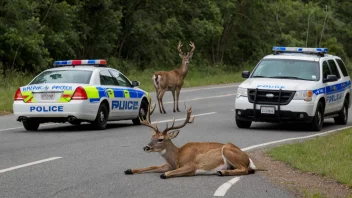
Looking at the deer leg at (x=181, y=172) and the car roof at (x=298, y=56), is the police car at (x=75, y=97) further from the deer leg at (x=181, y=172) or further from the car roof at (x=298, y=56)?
the deer leg at (x=181, y=172)

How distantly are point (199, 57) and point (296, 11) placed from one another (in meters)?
12.8

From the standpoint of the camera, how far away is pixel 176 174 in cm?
1185

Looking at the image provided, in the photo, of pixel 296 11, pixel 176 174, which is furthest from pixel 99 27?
pixel 176 174

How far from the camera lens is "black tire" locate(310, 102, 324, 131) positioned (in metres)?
20.2

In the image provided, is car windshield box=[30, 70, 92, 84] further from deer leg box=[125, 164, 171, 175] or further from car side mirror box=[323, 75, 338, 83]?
deer leg box=[125, 164, 171, 175]

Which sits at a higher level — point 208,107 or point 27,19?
point 27,19

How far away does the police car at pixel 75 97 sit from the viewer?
60.8 feet

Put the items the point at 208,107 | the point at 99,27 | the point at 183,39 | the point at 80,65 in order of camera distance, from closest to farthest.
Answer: the point at 80,65 → the point at 208,107 → the point at 99,27 → the point at 183,39

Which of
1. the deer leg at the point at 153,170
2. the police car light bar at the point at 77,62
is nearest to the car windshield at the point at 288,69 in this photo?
the police car light bar at the point at 77,62

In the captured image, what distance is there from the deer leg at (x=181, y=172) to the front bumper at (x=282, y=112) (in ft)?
26.3

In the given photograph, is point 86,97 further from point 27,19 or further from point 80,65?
point 27,19

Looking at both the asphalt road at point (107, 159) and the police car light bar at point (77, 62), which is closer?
the asphalt road at point (107, 159)

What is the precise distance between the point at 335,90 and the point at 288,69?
1.53 meters

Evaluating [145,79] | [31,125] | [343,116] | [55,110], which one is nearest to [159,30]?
[145,79]
